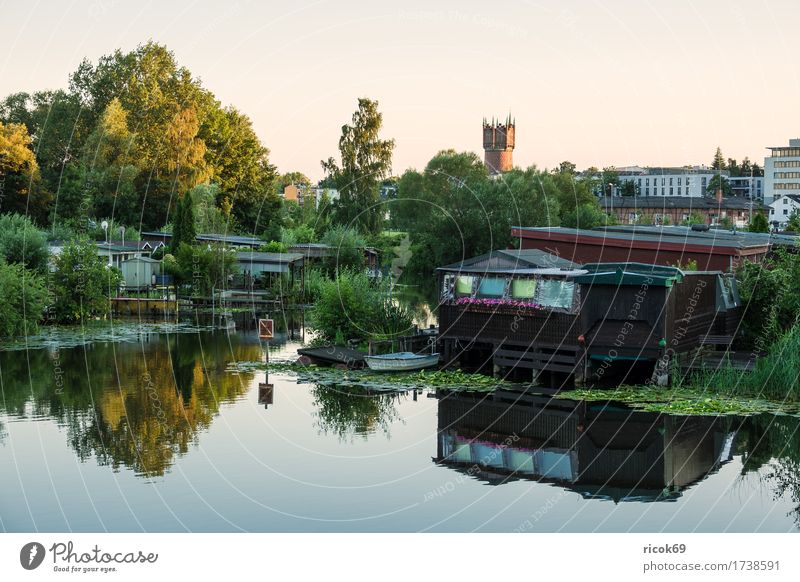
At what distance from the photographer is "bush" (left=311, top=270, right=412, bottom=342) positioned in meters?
40.8

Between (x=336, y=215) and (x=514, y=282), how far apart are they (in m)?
53.6

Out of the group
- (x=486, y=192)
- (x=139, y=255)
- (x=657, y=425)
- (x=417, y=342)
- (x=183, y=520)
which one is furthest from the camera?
(x=486, y=192)

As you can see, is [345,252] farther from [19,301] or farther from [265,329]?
[265,329]

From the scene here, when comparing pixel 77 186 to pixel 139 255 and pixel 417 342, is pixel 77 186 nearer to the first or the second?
pixel 139 255

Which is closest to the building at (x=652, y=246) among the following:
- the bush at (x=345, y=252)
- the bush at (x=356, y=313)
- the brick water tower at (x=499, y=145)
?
the bush at (x=356, y=313)

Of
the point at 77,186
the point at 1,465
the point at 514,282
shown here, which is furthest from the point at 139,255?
the point at 1,465

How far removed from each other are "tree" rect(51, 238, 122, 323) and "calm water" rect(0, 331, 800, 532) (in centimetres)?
1649

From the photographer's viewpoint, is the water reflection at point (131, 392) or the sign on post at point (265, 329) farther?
the sign on post at point (265, 329)

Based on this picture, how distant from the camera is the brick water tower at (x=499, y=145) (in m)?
150

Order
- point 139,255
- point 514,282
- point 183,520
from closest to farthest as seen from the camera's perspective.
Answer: point 183,520, point 514,282, point 139,255

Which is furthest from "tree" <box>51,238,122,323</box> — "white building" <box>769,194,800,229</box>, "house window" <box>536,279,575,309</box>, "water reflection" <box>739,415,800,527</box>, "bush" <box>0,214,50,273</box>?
"white building" <box>769,194,800,229</box>

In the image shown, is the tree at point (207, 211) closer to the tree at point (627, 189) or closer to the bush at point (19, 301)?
the bush at point (19, 301)

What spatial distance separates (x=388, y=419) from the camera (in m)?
29.1

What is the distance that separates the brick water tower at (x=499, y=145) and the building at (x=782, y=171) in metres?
45.9
